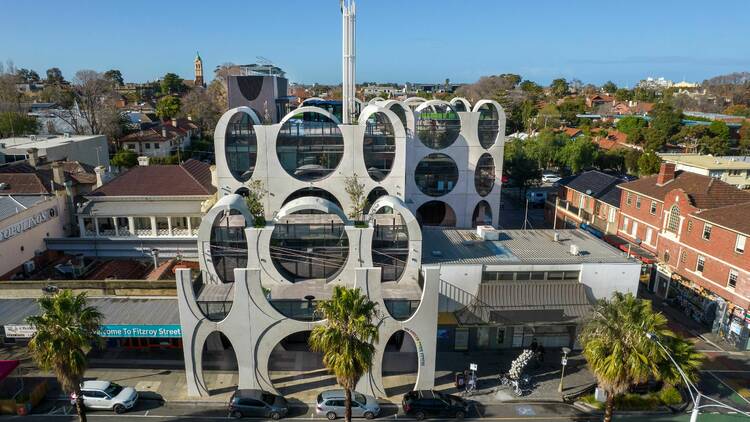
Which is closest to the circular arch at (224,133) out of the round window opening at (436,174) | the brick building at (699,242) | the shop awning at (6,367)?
the round window opening at (436,174)

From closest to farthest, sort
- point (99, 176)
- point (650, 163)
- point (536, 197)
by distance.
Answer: point (99, 176), point (650, 163), point (536, 197)

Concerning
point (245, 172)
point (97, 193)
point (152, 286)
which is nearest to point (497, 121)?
point (245, 172)

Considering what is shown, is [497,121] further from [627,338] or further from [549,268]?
[627,338]

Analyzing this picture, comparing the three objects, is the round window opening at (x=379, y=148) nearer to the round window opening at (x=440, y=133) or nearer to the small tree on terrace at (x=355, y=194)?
the small tree on terrace at (x=355, y=194)

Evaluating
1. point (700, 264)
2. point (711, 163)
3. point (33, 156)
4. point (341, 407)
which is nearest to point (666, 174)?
point (700, 264)

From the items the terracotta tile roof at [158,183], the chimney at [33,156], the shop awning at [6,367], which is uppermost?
the chimney at [33,156]

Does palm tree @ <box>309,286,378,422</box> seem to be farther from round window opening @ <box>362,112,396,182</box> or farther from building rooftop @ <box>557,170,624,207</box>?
building rooftop @ <box>557,170,624,207</box>

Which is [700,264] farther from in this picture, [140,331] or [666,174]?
[140,331]
